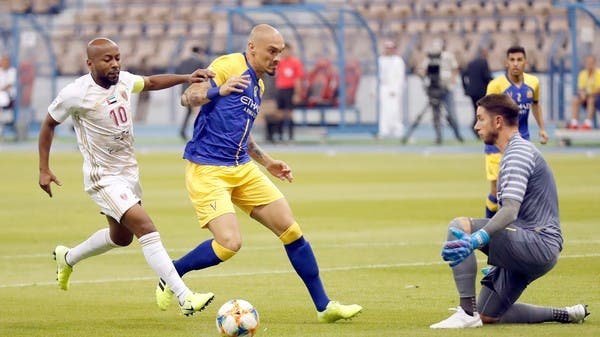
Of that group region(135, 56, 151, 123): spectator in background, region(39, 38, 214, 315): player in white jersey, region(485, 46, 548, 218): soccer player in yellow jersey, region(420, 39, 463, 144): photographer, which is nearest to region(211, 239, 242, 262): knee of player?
region(39, 38, 214, 315): player in white jersey

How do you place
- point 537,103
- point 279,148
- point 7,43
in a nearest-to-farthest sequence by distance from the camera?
point 537,103, point 279,148, point 7,43

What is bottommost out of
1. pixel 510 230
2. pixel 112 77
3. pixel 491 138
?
pixel 510 230

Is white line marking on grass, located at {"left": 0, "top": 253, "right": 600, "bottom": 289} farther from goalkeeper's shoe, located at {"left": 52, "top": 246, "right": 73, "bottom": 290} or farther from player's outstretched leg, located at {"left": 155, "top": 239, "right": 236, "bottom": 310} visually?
player's outstretched leg, located at {"left": 155, "top": 239, "right": 236, "bottom": 310}

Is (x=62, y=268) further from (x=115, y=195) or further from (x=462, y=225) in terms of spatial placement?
(x=462, y=225)

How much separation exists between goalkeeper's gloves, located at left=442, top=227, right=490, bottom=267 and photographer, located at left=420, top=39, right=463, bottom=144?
2676 centimetres

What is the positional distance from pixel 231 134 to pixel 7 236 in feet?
21.4

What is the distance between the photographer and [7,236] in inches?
630

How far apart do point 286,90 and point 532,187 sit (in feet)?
88.8

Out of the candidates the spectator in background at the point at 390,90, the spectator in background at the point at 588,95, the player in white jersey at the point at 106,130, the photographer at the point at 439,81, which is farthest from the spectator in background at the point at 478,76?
the player in white jersey at the point at 106,130

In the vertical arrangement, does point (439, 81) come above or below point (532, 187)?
below

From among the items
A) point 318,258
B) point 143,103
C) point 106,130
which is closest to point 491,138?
point 106,130

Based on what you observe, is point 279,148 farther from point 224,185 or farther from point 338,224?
point 224,185

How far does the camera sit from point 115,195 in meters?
10.0

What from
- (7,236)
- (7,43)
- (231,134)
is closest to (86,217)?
(7,236)
